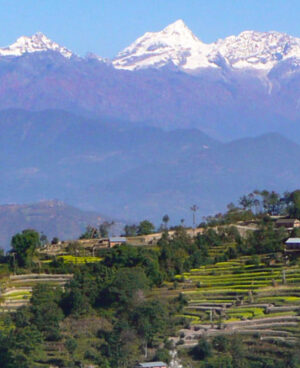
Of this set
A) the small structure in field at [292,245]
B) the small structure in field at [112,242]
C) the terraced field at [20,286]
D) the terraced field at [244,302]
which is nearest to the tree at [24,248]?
the terraced field at [20,286]

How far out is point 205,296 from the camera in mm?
68625

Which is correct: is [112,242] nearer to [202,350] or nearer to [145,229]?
[145,229]

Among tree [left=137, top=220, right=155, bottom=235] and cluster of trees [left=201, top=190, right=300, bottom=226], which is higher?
cluster of trees [left=201, top=190, right=300, bottom=226]

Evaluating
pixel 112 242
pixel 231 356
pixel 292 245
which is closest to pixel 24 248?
pixel 112 242

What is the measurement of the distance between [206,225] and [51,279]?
82.2ft

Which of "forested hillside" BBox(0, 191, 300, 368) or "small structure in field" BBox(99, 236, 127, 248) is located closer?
"forested hillside" BBox(0, 191, 300, 368)

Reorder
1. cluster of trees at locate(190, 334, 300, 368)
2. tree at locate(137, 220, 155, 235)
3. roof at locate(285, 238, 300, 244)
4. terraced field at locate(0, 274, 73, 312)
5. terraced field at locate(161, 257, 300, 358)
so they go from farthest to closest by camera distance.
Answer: tree at locate(137, 220, 155, 235) → roof at locate(285, 238, 300, 244) → terraced field at locate(0, 274, 73, 312) → terraced field at locate(161, 257, 300, 358) → cluster of trees at locate(190, 334, 300, 368)

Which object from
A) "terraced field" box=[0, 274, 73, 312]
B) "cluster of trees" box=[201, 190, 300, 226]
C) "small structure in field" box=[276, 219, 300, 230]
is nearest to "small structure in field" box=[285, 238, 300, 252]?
"small structure in field" box=[276, 219, 300, 230]

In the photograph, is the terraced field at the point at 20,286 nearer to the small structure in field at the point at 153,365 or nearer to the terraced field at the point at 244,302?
the terraced field at the point at 244,302

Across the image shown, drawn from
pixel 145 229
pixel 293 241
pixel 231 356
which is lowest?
pixel 231 356

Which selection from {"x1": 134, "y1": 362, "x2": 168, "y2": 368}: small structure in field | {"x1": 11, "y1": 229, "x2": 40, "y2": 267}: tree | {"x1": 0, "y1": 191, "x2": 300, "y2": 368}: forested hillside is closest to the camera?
{"x1": 134, "y1": 362, "x2": 168, "y2": 368}: small structure in field

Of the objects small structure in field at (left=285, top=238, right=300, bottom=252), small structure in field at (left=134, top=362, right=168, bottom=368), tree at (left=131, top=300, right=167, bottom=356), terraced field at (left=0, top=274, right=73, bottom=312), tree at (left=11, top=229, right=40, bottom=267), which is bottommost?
small structure in field at (left=134, top=362, right=168, bottom=368)

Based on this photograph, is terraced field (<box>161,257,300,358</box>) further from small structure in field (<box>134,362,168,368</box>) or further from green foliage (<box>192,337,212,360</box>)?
small structure in field (<box>134,362,168,368</box>)

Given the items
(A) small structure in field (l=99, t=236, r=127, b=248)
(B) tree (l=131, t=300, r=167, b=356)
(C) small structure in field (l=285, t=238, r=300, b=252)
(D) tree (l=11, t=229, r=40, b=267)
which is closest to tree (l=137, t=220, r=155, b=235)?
(A) small structure in field (l=99, t=236, r=127, b=248)
